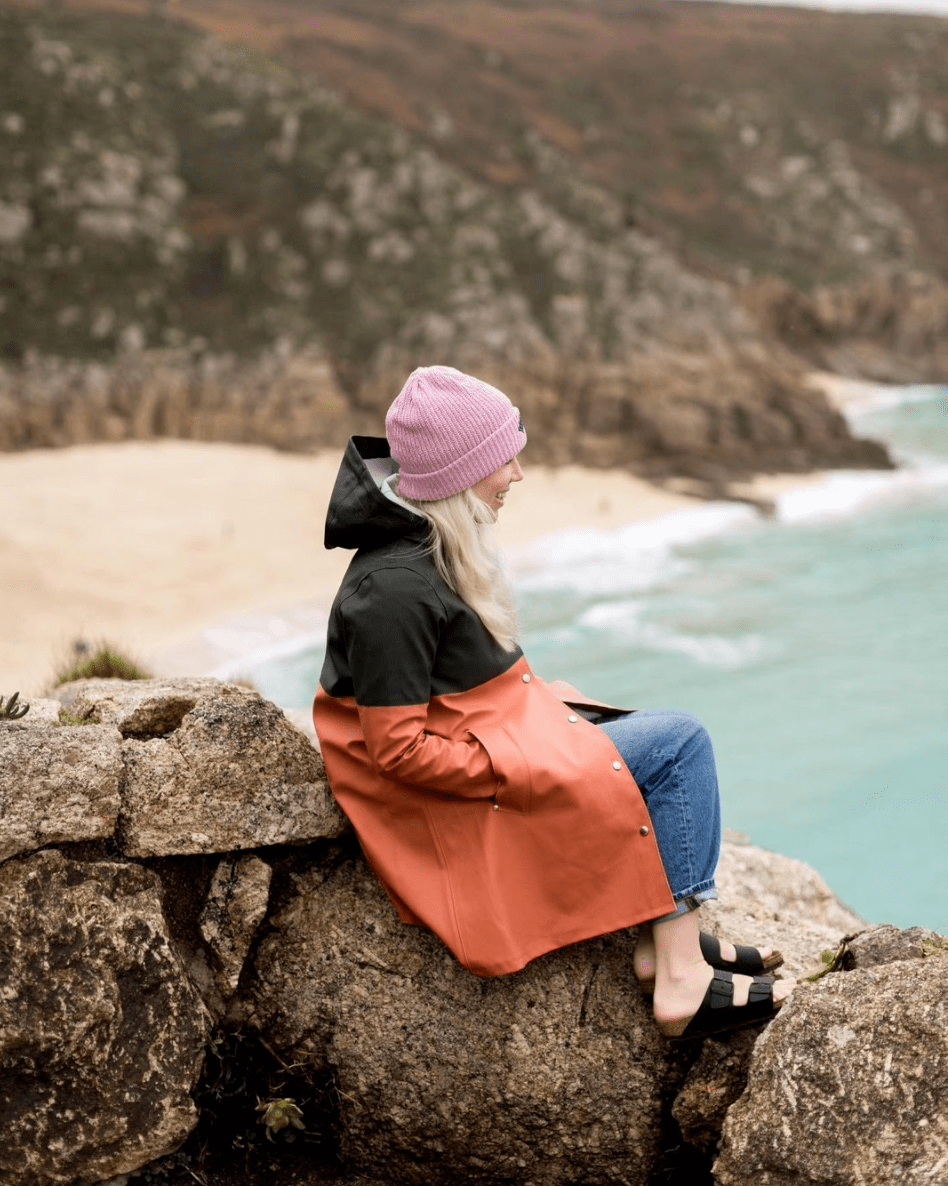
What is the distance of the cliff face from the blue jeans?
20766 millimetres

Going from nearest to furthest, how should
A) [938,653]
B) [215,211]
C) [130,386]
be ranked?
[938,653], [130,386], [215,211]

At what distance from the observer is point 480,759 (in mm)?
3100

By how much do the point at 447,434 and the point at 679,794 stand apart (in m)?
1.20

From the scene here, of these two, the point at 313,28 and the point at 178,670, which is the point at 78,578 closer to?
the point at 178,670

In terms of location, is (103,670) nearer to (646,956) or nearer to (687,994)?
(646,956)

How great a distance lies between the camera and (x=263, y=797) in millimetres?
3547

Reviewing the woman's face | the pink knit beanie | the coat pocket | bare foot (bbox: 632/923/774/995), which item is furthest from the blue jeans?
the pink knit beanie

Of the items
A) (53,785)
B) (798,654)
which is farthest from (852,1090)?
(798,654)

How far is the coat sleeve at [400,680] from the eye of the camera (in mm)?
3023

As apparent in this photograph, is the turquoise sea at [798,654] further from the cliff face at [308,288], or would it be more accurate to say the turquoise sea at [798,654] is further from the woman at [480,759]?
the woman at [480,759]

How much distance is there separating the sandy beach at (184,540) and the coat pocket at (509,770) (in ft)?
29.8

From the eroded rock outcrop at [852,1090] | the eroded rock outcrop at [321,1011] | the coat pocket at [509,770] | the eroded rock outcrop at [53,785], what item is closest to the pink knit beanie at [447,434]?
the coat pocket at [509,770]

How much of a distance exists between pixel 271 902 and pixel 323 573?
45.9ft

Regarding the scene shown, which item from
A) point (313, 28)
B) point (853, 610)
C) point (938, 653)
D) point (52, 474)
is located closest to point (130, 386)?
point (52, 474)
